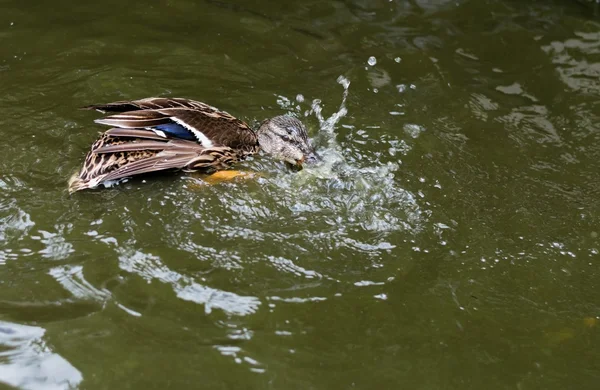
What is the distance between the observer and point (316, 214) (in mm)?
4910

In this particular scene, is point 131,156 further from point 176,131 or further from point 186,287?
point 186,287

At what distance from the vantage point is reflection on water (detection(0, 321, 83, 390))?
3.44 metres

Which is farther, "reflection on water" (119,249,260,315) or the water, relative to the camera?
"reflection on water" (119,249,260,315)

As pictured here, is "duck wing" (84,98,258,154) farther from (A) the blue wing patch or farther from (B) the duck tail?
(B) the duck tail

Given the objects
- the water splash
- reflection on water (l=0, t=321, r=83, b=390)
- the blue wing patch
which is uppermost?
the blue wing patch

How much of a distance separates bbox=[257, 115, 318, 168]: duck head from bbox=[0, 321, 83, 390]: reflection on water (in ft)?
8.92

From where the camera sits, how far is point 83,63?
267 inches

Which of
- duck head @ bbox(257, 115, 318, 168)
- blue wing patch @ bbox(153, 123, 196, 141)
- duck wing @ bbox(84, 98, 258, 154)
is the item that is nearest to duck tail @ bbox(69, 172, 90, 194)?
duck wing @ bbox(84, 98, 258, 154)

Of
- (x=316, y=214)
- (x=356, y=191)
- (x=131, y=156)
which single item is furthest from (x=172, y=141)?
(x=356, y=191)

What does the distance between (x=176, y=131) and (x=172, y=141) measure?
89 mm

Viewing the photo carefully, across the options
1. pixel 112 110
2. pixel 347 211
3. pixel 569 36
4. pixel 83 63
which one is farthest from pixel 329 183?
pixel 569 36

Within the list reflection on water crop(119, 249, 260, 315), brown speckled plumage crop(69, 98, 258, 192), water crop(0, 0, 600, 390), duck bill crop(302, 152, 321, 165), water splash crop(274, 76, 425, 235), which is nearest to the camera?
water crop(0, 0, 600, 390)

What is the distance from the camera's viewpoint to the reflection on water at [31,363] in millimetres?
3439

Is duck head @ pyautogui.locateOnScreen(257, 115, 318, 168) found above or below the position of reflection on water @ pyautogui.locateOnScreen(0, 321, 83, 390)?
above
